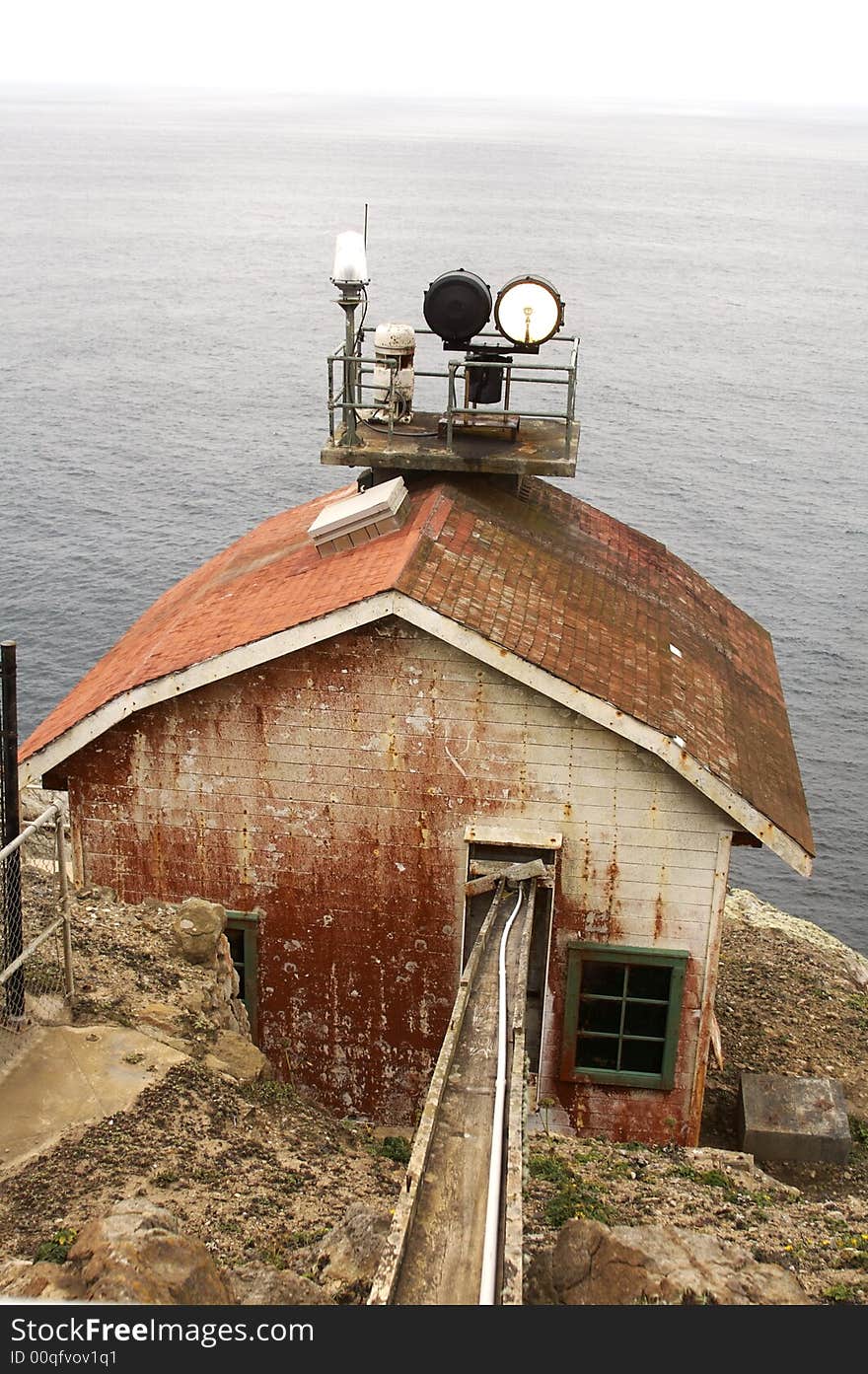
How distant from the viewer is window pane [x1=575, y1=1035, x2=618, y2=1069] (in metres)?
17.2

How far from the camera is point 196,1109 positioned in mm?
12844

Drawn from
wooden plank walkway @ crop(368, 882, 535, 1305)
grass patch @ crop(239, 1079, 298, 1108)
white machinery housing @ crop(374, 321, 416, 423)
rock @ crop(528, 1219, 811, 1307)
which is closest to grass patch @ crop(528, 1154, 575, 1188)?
wooden plank walkway @ crop(368, 882, 535, 1305)

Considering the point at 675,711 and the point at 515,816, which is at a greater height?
the point at 675,711

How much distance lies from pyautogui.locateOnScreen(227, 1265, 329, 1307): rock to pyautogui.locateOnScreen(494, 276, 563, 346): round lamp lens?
12974mm

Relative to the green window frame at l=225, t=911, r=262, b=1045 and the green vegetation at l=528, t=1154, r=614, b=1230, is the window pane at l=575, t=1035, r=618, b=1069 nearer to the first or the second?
the green vegetation at l=528, t=1154, r=614, b=1230

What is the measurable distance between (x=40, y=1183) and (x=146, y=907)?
19.2 ft

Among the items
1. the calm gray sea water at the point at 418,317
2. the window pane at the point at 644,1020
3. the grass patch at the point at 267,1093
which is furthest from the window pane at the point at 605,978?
the calm gray sea water at the point at 418,317

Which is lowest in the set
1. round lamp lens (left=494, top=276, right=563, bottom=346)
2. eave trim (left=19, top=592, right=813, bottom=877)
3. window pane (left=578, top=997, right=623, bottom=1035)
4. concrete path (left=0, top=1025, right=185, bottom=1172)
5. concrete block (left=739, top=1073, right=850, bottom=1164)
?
concrete block (left=739, top=1073, right=850, bottom=1164)

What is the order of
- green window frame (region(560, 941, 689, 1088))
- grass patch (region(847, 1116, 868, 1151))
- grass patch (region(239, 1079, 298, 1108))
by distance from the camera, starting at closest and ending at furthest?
grass patch (region(239, 1079, 298, 1108)) < green window frame (region(560, 941, 689, 1088)) < grass patch (region(847, 1116, 868, 1151))

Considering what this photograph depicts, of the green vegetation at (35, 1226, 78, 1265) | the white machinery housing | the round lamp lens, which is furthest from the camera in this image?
the white machinery housing

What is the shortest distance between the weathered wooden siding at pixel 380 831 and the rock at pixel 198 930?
108 centimetres

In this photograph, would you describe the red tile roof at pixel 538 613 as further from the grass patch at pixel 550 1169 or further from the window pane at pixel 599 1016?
the grass patch at pixel 550 1169
